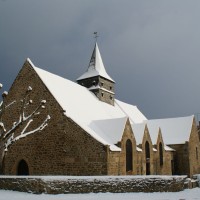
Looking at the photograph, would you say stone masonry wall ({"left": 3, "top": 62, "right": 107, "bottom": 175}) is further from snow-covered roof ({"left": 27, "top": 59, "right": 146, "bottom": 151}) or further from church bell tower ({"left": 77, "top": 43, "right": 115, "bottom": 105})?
church bell tower ({"left": 77, "top": 43, "right": 115, "bottom": 105})

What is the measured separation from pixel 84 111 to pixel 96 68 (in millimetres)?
11969

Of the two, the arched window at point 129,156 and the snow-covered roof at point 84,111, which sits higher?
the snow-covered roof at point 84,111

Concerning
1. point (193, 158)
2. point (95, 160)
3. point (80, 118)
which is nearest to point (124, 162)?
point (95, 160)

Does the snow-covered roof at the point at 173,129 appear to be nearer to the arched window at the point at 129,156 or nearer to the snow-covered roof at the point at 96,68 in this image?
the snow-covered roof at the point at 96,68

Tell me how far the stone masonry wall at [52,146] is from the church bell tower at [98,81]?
34.2 ft

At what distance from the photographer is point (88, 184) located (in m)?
15.7

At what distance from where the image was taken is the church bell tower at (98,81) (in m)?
33.1

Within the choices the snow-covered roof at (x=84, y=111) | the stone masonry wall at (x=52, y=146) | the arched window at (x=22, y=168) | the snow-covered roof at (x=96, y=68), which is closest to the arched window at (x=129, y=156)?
the snow-covered roof at (x=84, y=111)

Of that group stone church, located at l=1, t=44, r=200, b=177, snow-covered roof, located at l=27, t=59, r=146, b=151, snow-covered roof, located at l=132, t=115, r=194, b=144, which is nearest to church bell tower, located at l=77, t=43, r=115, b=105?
stone church, located at l=1, t=44, r=200, b=177

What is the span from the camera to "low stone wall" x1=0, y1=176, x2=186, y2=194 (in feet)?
49.5

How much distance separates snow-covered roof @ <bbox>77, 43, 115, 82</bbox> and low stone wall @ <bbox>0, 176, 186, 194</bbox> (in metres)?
19.2

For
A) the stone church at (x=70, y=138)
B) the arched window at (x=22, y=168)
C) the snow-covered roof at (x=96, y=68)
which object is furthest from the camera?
the snow-covered roof at (x=96, y=68)

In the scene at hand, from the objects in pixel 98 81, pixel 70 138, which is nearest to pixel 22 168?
pixel 70 138

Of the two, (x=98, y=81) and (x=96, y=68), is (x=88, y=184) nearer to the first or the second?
(x=98, y=81)
